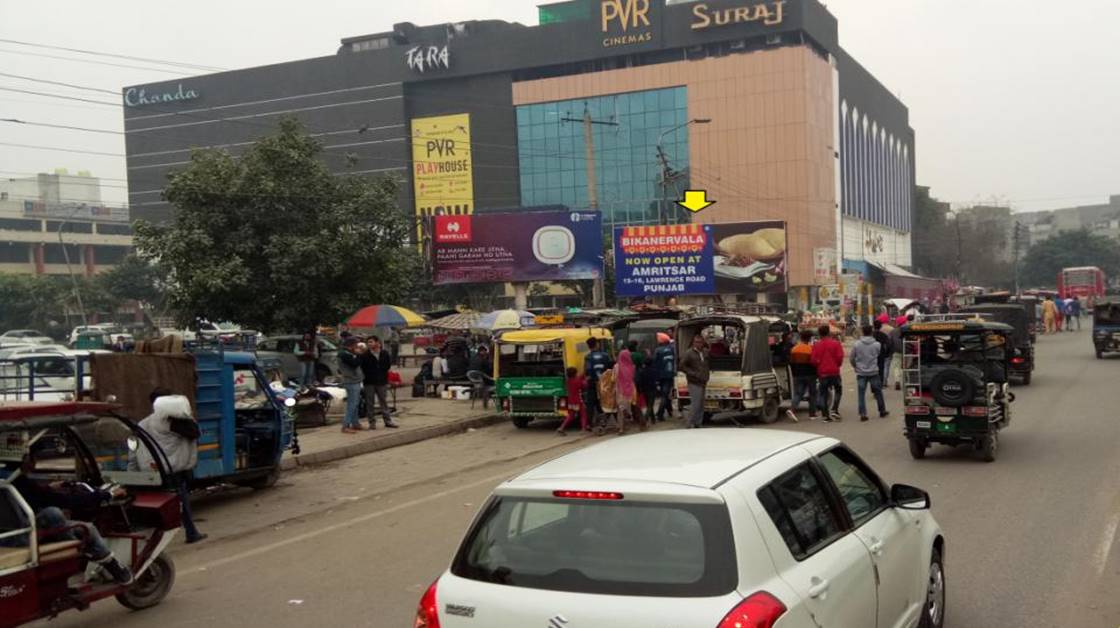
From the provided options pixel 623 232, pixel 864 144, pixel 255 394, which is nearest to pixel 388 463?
pixel 255 394

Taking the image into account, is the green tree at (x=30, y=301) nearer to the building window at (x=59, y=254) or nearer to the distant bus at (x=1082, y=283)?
the building window at (x=59, y=254)

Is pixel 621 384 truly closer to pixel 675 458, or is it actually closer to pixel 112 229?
pixel 675 458

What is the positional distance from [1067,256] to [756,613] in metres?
122

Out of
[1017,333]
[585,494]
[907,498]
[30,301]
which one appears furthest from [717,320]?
[30,301]

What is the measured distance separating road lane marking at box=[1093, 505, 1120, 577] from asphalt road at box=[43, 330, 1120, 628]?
0.9 inches

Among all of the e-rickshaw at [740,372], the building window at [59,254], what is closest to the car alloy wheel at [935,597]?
the e-rickshaw at [740,372]

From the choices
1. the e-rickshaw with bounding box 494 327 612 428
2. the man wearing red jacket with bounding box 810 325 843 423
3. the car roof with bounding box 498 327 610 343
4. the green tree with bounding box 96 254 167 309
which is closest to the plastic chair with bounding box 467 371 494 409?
the e-rickshaw with bounding box 494 327 612 428

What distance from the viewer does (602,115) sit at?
8050 cm

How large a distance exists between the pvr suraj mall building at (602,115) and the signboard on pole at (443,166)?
6.2 inches

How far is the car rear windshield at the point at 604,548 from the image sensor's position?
137 inches

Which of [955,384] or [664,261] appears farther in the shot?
[664,261]

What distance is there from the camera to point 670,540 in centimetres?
356

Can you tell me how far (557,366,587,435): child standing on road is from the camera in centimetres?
1731

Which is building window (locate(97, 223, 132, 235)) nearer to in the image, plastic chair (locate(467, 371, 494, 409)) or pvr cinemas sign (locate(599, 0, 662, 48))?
pvr cinemas sign (locate(599, 0, 662, 48))
